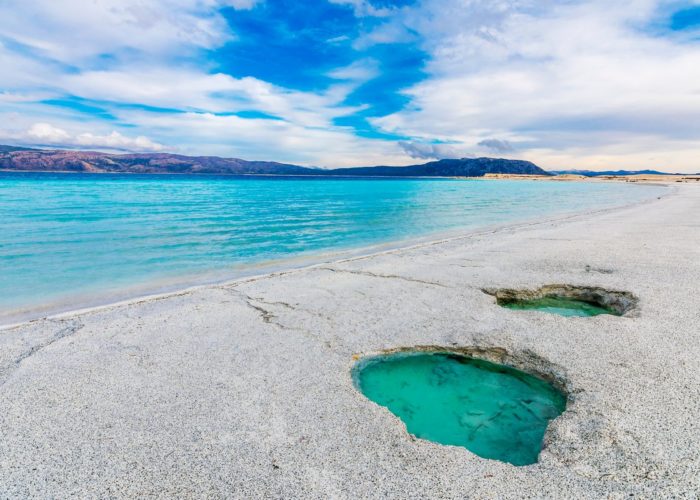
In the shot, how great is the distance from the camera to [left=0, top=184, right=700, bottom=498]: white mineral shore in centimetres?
293

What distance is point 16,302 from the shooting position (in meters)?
8.79

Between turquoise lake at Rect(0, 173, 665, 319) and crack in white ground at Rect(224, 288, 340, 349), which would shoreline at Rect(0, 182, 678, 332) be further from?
crack in white ground at Rect(224, 288, 340, 349)

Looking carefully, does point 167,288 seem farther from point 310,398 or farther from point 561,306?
point 561,306

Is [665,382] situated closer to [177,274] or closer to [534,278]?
[534,278]

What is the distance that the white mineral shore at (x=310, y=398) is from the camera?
9.62ft

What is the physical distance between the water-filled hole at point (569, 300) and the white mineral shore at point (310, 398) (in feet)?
0.96

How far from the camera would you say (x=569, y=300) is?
24.8 feet

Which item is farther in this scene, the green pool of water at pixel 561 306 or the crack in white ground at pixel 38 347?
the green pool of water at pixel 561 306

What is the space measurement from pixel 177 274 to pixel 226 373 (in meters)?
7.69

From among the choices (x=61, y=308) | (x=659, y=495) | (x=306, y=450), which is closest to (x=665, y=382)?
(x=659, y=495)

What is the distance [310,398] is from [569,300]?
19.8ft

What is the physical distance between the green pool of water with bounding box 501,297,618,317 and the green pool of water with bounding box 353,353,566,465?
9.04 ft

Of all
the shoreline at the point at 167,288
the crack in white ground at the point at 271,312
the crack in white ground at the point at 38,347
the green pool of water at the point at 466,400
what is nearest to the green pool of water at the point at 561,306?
the green pool of water at the point at 466,400

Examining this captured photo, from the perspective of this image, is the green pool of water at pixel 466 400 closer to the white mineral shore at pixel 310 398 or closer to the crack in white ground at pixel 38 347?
the white mineral shore at pixel 310 398
